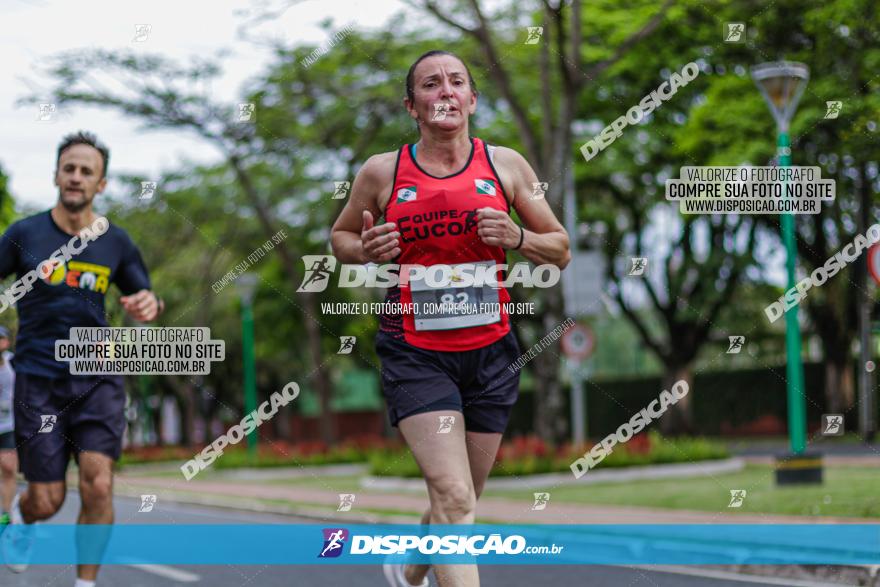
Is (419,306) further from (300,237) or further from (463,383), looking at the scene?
(300,237)

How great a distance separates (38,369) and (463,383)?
223cm

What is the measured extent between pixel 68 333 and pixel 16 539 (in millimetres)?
1754

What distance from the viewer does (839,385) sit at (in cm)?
2966

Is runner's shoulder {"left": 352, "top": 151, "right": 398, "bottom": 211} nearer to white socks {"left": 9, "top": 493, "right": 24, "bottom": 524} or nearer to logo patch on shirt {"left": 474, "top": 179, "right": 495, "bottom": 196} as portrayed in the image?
logo patch on shirt {"left": 474, "top": 179, "right": 495, "bottom": 196}

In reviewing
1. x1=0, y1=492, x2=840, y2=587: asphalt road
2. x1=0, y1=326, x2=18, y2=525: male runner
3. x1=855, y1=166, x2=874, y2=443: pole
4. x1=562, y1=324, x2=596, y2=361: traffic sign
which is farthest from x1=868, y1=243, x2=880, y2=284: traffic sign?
x1=855, y1=166, x2=874, y2=443: pole

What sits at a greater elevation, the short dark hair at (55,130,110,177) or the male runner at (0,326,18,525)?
the short dark hair at (55,130,110,177)

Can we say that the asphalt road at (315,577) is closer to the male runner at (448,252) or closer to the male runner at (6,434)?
the male runner at (6,434)

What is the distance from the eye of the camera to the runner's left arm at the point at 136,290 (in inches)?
236

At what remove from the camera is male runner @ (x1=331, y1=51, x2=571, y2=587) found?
4.57 m

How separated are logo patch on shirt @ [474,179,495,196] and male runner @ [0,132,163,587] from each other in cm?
200

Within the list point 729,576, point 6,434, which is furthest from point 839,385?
point 6,434

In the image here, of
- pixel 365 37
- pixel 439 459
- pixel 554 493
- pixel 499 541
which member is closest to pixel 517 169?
pixel 439 459

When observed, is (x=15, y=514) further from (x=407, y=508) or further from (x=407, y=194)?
(x=407, y=508)

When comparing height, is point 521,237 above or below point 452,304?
above
